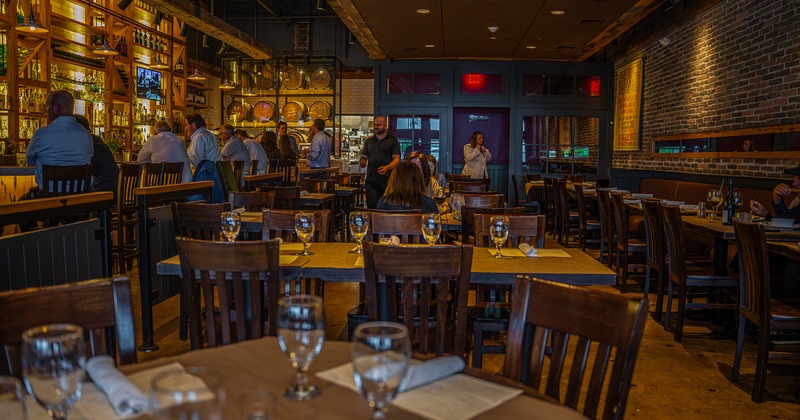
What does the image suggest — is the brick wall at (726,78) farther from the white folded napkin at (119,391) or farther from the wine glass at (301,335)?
the white folded napkin at (119,391)

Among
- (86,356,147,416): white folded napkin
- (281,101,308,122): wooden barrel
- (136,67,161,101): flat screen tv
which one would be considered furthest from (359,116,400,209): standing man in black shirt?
(86,356,147,416): white folded napkin

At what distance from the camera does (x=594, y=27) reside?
1064cm

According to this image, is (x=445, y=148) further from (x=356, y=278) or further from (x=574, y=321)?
(x=574, y=321)

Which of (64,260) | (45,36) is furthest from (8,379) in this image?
(45,36)

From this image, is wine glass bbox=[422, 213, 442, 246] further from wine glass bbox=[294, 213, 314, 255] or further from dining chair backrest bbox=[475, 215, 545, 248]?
dining chair backrest bbox=[475, 215, 545, 248]

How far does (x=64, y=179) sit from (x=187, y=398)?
4.65 metres

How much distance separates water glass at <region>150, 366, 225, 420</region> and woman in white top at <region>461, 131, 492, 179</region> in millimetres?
11025

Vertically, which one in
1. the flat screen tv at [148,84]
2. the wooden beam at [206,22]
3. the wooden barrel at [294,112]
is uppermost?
the wooden beam at [206,22]

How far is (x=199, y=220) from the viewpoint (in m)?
4.45

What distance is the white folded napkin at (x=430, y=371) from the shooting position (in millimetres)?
1501

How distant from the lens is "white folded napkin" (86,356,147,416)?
51.2 inches

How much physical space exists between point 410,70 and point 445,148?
180cm

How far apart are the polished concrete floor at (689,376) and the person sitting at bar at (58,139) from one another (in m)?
1.43

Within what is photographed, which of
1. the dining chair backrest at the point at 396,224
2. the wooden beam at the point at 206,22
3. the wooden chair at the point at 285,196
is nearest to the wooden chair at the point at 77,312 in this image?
the dining chair backrest at the point at 396,224
